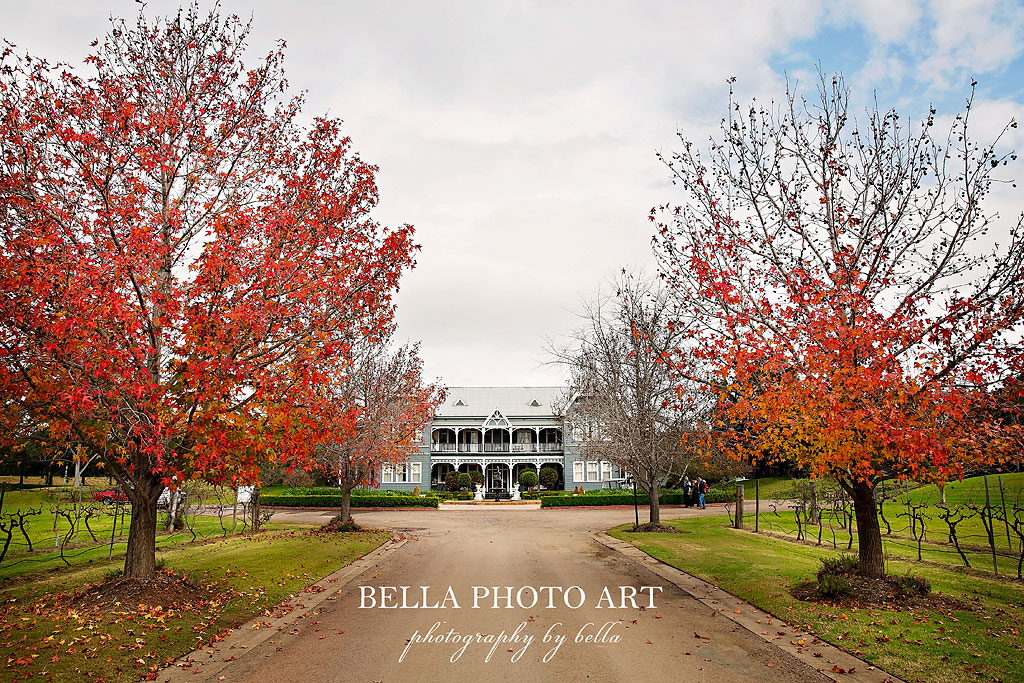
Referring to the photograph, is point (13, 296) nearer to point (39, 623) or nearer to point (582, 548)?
point (39, 623)

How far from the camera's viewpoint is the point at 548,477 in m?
52.3

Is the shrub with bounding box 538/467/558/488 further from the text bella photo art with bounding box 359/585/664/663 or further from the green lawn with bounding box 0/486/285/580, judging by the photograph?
the text bella photo art with bounding box 359/585/664/663

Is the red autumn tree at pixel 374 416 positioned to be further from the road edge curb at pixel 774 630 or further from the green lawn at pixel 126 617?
the road edge curb at pixel 774 630

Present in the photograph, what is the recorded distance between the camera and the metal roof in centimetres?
5488

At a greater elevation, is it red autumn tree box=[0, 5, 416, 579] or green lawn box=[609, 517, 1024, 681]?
red autumn tree box=[0, 5, 416, 579]

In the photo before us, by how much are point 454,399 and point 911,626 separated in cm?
4912

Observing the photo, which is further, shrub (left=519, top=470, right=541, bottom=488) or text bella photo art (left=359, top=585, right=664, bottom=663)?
shrub (left=519, top=470, right=541, bottom=488)

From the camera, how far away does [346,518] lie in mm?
22984

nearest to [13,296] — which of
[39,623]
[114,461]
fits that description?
[114,461]

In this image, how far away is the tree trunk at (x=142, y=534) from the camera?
9.71 metres

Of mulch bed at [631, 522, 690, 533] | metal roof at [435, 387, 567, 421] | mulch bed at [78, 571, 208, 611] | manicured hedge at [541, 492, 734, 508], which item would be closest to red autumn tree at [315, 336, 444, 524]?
mulch bed at [631, 522, 690, 533]

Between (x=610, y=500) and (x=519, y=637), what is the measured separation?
29466 millimetres

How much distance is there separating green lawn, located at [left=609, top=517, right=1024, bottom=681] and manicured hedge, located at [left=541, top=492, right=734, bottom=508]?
21542 millimetres

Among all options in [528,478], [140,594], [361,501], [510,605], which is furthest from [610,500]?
[140,594]
